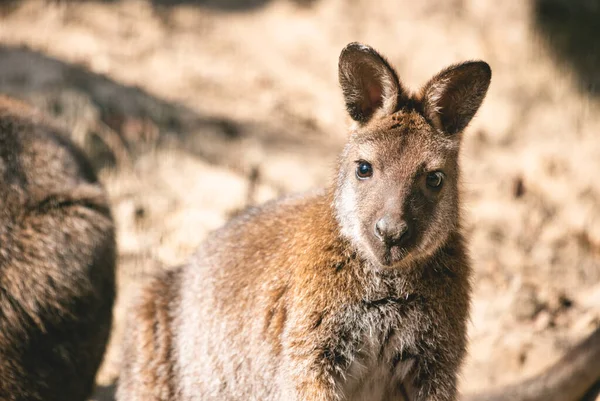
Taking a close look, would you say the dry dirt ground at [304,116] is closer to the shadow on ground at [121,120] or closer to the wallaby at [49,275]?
the shadow on ground at [121,120]

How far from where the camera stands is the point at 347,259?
4422 mm

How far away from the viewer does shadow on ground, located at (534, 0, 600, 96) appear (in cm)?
837

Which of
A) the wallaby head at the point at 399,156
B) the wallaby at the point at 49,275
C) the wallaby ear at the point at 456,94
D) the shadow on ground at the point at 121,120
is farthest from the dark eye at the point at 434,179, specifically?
the shadow on ground at the point at 121,120

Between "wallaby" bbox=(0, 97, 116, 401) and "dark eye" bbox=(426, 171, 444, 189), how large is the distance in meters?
2.18

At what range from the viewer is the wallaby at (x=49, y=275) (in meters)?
5.01

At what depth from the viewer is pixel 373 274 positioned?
4.38 m

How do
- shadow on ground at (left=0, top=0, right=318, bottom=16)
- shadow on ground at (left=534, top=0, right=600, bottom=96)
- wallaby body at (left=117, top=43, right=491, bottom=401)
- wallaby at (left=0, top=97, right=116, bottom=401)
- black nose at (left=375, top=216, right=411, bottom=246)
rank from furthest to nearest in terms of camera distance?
shadow on ground at (left=0, top=0, right=318, bottom=16), shadow on ground at (left=534, top=0, right=600, bottom=96), wallaby at (left=0, top=97, right=116, bottom=401), wallaby body at (left=117, top=43, right=491, bottom=401), black nose at (left=375, top=216, right=411, bottom=246)

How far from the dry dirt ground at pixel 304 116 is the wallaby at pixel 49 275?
3.50 feet

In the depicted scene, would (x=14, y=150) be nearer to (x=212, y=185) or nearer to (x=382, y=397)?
(x=212, y=185)

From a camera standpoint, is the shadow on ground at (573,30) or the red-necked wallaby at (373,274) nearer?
the red-necked wallaby at (373,274)

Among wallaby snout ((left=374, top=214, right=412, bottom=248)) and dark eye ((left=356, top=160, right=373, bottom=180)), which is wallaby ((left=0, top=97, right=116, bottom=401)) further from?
wallaby snout ((left=374, top=214, right=412, bottom=248))

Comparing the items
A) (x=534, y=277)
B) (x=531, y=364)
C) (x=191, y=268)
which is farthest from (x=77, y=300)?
(x=534, y=277)

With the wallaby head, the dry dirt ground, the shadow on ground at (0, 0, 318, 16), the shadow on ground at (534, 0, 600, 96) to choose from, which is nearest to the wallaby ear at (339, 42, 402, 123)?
the wallaby head

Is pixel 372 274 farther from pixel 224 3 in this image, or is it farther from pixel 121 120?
pixel 224 3
